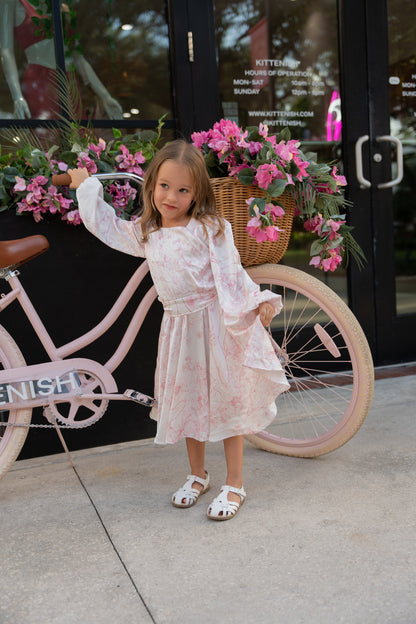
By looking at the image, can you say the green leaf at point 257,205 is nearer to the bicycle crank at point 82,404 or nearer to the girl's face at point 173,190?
the girl's face at point 173,190

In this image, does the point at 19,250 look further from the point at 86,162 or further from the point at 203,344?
the point at 203,344

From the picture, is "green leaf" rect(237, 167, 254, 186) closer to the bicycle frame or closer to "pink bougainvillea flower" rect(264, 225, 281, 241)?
"pink bougainvillea flower" rect(264, 225, 281, 241)

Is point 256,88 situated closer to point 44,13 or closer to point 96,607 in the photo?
point 44,13

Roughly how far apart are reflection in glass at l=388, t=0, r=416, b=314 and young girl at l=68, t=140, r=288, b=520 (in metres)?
1.98

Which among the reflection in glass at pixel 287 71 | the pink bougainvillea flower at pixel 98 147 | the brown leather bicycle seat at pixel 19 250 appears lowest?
the brown leather bicycle seat at pixel 19 250

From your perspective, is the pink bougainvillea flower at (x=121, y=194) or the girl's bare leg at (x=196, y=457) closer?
the girl's bare leg at (x=196, y=457)

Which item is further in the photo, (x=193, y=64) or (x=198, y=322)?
(x=193, y=64)

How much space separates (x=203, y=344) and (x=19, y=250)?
0.74 m

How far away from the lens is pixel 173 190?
6.56 feet

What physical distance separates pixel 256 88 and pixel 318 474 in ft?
7.13

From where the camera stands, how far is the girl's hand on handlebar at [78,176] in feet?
7.25

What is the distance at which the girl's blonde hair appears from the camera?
2.00 metres

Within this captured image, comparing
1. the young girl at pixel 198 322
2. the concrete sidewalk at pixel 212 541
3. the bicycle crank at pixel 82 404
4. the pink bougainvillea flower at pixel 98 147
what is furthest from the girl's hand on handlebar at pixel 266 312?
the pink bougainvillea flower at pixel 98 147

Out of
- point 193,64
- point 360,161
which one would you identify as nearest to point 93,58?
point 193,64
